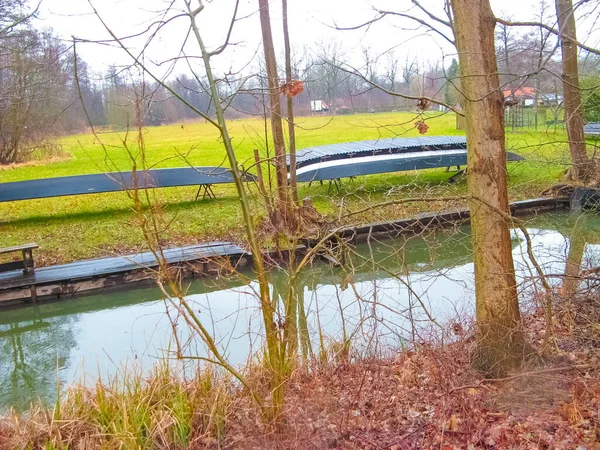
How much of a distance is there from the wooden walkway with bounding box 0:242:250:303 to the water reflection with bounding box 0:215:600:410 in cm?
25

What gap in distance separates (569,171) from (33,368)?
12120 mm

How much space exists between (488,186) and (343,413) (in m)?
1.86

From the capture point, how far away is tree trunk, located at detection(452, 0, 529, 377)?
3918mm

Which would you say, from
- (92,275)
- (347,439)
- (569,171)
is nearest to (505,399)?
(347,439)

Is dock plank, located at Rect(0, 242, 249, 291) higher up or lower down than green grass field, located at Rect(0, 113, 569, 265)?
lower down

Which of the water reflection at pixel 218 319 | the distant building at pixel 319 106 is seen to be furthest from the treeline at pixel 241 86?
the water reflection at pixel 218 319

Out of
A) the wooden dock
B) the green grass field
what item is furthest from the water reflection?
the green grass field

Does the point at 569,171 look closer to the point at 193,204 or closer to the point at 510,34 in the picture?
the point at 510,34

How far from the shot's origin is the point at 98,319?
781 cm

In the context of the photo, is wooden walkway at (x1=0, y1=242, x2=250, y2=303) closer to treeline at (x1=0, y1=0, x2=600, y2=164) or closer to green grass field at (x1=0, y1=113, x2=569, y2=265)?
green grass field at (x1=0, y1=113, x2=569, y2=265)

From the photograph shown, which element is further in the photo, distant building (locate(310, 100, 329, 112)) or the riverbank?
distant building (locate(310, 100, 329, 112))

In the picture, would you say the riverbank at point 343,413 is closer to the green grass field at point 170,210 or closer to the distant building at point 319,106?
the green grass field at point 170,210

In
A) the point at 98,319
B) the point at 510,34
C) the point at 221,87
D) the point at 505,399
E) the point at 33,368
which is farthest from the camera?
the point at 510,34

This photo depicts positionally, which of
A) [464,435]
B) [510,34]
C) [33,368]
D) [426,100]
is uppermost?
[510,34]
